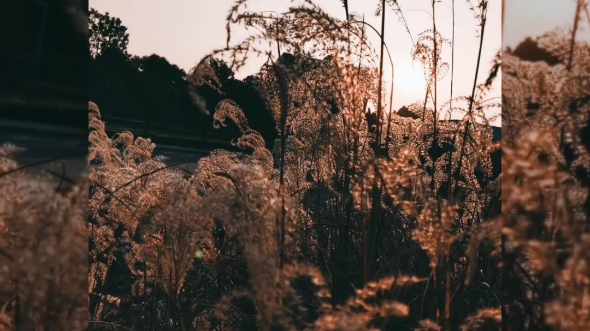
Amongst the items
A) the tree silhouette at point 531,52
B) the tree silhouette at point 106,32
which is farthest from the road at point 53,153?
the tree silhouette at point 531,52

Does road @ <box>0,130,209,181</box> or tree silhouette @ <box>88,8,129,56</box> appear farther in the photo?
tree silhouette @ <box>88,8,129,56</box>

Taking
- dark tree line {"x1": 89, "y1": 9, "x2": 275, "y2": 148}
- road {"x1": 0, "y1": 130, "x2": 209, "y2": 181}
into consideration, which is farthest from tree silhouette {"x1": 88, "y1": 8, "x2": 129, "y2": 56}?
road {"x1": 0, "y1": 130, "x2": 209, "y2": 181}

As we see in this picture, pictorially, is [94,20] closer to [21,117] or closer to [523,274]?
[21,117]

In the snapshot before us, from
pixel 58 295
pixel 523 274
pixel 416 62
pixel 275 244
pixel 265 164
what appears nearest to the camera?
pixel 523 274

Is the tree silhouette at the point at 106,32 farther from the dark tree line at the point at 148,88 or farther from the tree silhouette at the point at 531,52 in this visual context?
the tree silhouette at the point at 531,52

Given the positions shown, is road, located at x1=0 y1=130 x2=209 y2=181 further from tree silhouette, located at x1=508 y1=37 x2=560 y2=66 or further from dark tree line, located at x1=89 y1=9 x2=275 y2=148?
tree silhouette, located at x1=508 y1=37 x2=560 y2=66

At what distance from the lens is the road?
4.81ft

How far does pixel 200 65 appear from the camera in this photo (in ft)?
4.73

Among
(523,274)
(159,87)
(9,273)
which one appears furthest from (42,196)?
(523,274)

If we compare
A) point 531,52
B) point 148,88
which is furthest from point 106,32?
point 531,52

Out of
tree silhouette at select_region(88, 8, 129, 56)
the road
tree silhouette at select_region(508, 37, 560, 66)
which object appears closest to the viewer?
tree silhouette at select_region(508, 37, 560, 66)

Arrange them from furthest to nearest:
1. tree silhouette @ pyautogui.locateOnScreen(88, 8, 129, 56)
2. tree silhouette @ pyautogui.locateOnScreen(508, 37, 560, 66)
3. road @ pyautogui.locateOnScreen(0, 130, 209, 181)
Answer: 1. tree silhouette @ pyautogui.locateOnScreen(88, 8, 129, 56)
2. road @ pyautogui.locateOnScreen(0, 130, 209, 181)
3. tree silhouette @ pyautogui.locateOnScreen(508, 37, 560, 66)

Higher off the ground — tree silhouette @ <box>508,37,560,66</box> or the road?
tree silhouette @ <box>508,37,560,66</box>

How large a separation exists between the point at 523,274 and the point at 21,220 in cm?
99
